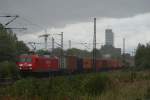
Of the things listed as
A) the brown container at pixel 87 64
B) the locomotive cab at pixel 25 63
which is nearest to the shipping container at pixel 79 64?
the brown container at pixel 87 64

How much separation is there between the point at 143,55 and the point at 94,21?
3354 centimetres

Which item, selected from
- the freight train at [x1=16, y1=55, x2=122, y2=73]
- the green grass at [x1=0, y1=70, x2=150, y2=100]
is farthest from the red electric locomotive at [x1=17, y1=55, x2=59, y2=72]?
the green grass at [x1=0, y1=70, x2=150, y2=100]

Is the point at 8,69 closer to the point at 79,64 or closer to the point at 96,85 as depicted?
the point at 79,64

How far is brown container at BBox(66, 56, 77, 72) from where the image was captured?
191ft

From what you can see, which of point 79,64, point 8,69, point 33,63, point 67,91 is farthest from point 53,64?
point 67,91

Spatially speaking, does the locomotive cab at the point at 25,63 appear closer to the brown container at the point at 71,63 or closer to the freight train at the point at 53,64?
the freight train at the point at 53,64

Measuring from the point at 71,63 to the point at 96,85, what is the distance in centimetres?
3566

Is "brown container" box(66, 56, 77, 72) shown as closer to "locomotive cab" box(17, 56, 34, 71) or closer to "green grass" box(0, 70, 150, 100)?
"locomotive cab" box(17, 56, 34, 71)

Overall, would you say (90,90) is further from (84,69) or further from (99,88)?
(84,69)

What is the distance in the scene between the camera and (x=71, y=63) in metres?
60.0

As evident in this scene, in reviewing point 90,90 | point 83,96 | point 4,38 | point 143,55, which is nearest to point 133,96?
point 90,90

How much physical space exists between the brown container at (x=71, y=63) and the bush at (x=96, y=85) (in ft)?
104

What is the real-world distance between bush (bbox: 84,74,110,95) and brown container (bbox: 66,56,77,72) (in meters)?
31.6

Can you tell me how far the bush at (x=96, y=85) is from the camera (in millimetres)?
23148
